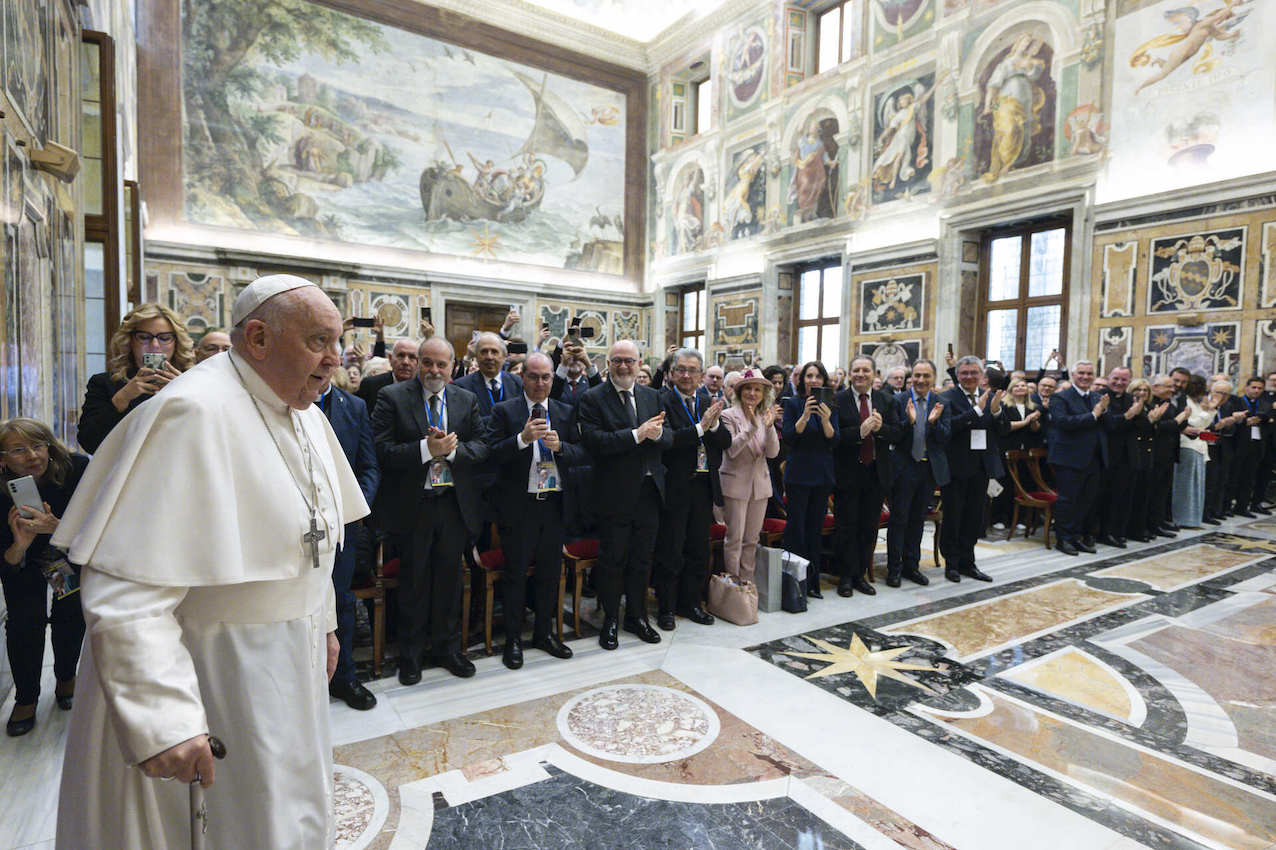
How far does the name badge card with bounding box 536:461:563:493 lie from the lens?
165 inches

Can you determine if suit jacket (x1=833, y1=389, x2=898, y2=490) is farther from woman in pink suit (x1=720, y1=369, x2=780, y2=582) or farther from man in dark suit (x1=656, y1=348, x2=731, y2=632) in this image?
man in dark suit (x1=656, y1=348, x2=731, y2=632)

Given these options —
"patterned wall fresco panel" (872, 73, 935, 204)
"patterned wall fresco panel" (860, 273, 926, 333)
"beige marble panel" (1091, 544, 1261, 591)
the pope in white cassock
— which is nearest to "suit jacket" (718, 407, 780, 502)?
the pope in white cassock

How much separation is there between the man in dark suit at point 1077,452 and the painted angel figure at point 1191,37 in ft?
16.4

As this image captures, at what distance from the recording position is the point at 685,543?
5027 millimetres

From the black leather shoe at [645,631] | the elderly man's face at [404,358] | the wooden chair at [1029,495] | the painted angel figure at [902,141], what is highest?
the painted angel figure at [902,141]

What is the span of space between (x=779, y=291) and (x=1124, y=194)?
6.56 meters

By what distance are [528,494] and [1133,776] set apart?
3308mm

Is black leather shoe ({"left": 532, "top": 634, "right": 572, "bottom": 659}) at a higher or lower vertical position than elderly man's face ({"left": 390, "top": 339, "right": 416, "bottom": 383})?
lower

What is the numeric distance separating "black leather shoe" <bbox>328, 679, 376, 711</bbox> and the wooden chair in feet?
23.2

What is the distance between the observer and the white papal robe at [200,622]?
1.28 m

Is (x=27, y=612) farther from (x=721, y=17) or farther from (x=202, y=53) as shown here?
(x=721, y=17)

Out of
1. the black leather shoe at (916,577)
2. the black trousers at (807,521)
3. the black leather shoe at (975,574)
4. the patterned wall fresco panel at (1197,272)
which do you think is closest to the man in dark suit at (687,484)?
the black trousers at (807,521)

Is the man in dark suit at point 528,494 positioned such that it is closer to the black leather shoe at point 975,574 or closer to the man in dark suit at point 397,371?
the man in dark suit at point 397,371

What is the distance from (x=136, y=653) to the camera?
4.11 feet
